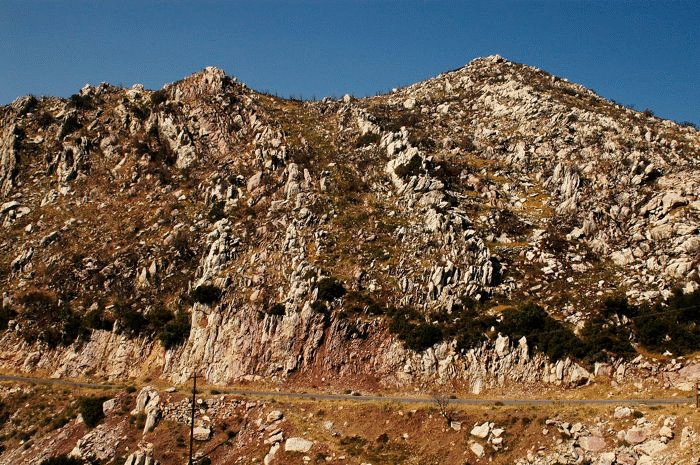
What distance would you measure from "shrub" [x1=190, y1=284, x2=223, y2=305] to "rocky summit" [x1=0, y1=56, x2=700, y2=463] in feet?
0.94

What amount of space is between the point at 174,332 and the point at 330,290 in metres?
22.9

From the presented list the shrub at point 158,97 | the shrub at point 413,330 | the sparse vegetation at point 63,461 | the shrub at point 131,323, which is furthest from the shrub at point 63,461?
the shrub at point 158,97

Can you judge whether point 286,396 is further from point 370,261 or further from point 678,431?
point 678,431

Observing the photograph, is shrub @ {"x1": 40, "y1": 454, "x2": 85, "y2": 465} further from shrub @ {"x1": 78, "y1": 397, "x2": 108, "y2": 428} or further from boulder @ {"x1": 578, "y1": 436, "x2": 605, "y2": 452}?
boulder @ {"x1": 578, "y1": 436, "x2": 605, "y2": 452}

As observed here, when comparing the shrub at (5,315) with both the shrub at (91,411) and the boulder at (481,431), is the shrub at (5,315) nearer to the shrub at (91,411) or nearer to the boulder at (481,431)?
the shrub at (91,411)

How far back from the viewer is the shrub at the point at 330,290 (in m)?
67.4

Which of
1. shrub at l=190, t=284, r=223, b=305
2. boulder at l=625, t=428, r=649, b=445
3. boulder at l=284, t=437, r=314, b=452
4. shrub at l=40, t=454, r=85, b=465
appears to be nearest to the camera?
boulder at l=625, t=428, r=649, b=445

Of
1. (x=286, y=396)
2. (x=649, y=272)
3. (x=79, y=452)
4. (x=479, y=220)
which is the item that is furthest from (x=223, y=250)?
(x=649, y=272)

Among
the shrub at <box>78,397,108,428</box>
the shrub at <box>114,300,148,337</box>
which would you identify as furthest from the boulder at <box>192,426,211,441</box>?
the shrub at <box>114,300,148,337</box>

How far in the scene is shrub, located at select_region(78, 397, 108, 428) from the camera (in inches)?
2266

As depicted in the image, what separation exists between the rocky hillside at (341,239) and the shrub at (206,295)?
1.01m

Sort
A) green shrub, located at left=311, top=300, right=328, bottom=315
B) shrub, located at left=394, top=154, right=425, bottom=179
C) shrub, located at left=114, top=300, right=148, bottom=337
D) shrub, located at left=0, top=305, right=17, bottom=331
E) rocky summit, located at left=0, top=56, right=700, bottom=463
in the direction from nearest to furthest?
rocky summit, located at left=0, top=56, right=700, bottom=463 → green shrub, located at left=311, top=300, right=328, bottom=315 → shrub, located at left=114, top=300, right=148, bottom=337 → shrub, located at left=0, top=305, right=17, bottom=331 → shrub, located at left=394, top=154, right=425, bottom=179

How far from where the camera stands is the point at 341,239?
77.1 meters

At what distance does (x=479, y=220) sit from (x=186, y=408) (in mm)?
49421
